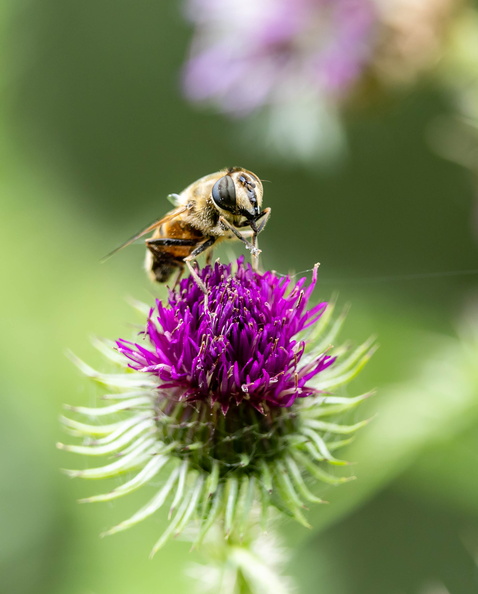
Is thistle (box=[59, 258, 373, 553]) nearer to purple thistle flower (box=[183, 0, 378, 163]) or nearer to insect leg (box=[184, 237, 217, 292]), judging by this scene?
insect leg (box=[184, 237, 217, 292])

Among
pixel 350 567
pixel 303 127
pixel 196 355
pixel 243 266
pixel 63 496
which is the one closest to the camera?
pixel 196 355

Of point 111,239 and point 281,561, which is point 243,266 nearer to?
point 281,561

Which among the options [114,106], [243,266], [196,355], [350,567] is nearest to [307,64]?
[243,266]

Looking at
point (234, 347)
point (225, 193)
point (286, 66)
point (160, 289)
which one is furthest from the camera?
point (286, 66)

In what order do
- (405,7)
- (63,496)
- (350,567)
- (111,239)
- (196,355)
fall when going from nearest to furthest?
(196,355) < (405,7) < (63,496) < (350,567) < (111,239)

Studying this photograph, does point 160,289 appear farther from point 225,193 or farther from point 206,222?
point 225,193

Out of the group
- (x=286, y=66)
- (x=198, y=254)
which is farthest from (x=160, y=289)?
(x=286, y=66)

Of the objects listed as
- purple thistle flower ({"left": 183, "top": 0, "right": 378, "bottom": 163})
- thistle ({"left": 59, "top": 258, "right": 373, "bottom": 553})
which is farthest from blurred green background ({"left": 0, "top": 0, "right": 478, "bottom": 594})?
thistle ({"left": 59, "top": 258, "right": 373, "bottom": 553})

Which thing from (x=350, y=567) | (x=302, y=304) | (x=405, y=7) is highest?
(x=405, y=7)
